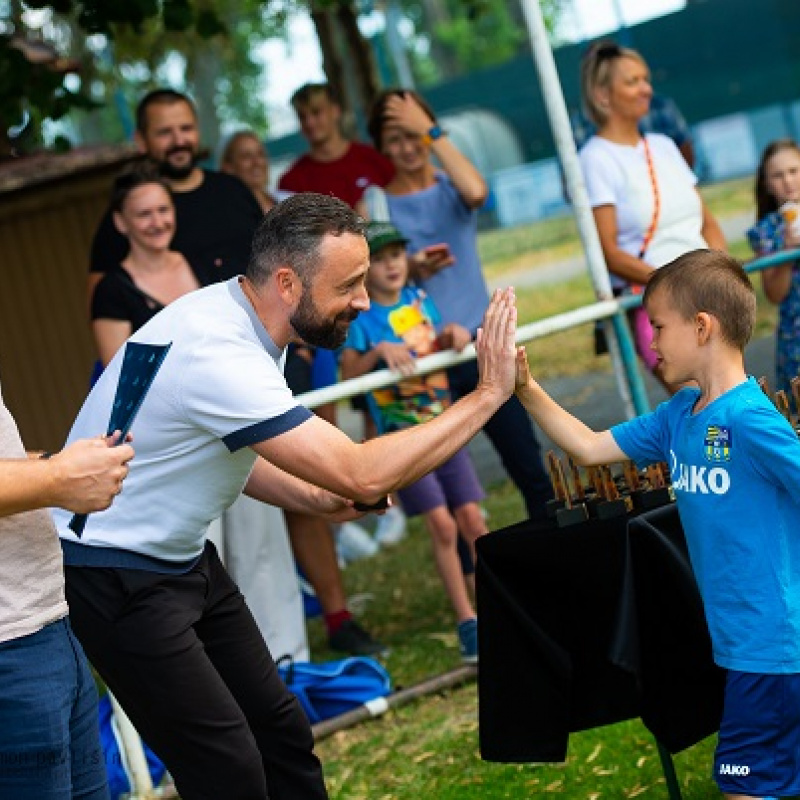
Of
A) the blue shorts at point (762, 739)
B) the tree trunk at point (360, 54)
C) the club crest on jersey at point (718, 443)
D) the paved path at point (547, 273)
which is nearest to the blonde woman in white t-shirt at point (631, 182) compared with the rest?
the club crest on jersey at point (718, 443)

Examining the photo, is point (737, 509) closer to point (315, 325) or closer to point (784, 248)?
point (315, 325)

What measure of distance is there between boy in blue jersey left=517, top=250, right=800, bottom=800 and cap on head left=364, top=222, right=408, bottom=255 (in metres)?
2.38

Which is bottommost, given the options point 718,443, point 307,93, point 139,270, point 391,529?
point 391,529

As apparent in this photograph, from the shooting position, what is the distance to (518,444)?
246 inches

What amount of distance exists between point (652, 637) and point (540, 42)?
2.57 meters

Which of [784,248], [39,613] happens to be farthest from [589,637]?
[784,248]

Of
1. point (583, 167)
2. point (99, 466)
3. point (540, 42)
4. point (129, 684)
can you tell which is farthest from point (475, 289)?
point (99, 466)

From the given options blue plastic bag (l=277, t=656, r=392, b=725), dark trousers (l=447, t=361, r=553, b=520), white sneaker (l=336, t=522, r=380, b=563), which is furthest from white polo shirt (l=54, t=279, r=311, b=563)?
white sneaker (l=336, t=522, r=380, b=563)

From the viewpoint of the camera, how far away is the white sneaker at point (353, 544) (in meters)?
8.84

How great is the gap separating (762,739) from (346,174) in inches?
160

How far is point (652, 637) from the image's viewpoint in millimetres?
3941

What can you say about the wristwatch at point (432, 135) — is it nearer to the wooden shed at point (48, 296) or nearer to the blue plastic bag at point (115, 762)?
the blue plastic bag at point (115, 762)

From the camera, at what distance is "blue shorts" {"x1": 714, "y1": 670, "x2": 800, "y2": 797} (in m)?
3.57

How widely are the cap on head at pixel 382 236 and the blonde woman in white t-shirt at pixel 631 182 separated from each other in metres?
0.75
